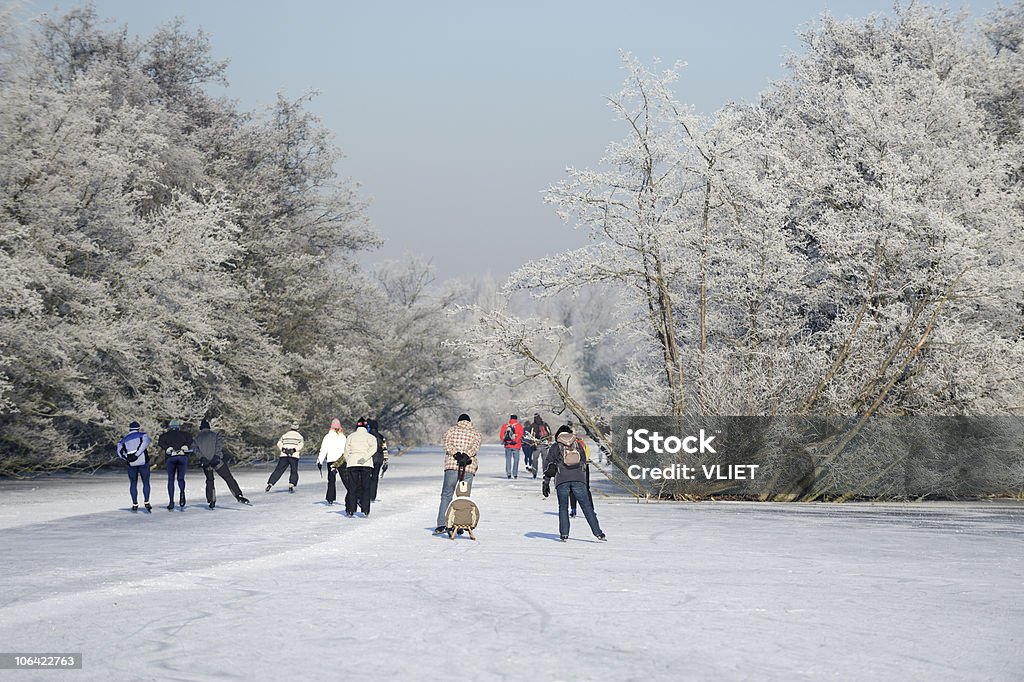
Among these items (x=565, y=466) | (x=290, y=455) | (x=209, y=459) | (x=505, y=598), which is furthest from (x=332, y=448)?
(x=505, y=598)

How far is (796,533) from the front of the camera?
2036cm

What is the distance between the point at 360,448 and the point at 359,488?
3.73 feet

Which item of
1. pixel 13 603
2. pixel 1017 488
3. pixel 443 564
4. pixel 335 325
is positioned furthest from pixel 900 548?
pixel 335 325

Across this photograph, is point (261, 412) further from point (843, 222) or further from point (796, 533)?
point (796, 533)

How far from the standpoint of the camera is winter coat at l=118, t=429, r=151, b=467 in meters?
22.0

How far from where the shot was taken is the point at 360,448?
2155cm

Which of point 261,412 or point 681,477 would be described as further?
point 261,412

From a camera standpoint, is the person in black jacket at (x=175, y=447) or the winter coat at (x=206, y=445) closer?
the person in black jacket at (x=175, y=447)

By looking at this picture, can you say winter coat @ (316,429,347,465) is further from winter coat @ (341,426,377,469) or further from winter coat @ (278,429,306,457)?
winter coat @ (278,429,306,457)

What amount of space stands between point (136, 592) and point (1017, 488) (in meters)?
24.7

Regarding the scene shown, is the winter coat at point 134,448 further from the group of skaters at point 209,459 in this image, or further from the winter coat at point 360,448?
the winter coat at point 360,448

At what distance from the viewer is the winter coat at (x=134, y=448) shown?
72.3ft

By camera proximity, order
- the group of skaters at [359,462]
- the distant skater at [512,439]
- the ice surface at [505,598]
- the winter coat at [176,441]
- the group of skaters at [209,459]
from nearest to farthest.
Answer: the ice surface at [505,598], the group of skaters at [359,462], the group of skaters at [209,459], the winter coat at [176,441], the distant skater at [512,439]
